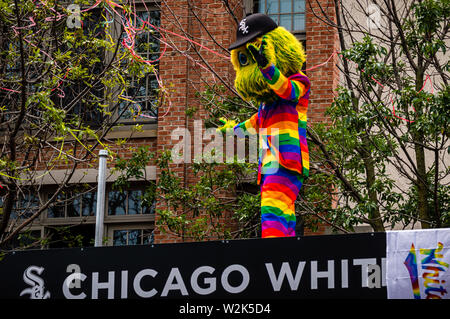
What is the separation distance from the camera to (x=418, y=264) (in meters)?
3.75

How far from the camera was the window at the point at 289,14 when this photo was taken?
11344 millimetres

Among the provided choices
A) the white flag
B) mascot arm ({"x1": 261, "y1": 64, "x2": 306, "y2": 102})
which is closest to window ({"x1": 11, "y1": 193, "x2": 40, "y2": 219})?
mascot arm ({"x1": 261, "y1": 64, "x2": 306, "y2": 102})

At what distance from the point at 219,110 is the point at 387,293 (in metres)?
5.89

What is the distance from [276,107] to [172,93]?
18.6 feet

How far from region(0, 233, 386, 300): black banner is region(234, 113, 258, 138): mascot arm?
1972 millimetres

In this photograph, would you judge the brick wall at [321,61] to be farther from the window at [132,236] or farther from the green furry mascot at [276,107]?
the green furry mascot at [276,107]

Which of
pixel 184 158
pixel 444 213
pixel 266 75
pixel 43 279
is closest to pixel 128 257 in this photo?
pixel 43 279

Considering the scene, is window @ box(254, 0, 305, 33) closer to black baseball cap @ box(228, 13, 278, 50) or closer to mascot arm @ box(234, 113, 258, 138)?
mascot arm @ box(234, 113, 258, 138)

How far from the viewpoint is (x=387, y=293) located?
12.2 feet

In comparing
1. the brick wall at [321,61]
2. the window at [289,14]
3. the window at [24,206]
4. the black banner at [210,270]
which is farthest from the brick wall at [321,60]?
the black banner at [210,270]

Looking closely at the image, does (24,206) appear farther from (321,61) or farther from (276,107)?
(276,107)

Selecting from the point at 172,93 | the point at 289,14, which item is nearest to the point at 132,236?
the point at 172,93

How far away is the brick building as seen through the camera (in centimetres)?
1091

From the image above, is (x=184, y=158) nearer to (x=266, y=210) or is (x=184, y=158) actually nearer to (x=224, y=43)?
(x=224, y=43)
